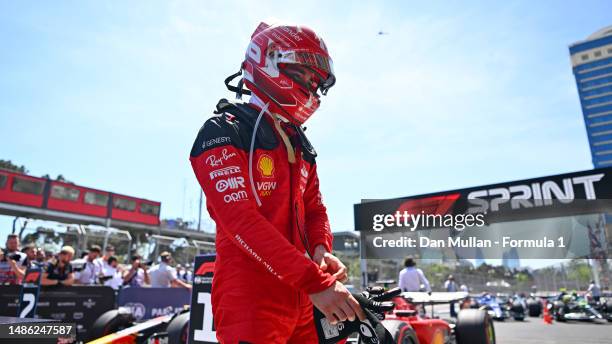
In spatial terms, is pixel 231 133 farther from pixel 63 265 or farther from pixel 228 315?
pixel 63 265

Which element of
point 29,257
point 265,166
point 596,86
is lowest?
point 265,166

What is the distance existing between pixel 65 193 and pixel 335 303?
30.7 metres

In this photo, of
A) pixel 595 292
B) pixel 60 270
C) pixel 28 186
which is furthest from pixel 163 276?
pixel 28 186

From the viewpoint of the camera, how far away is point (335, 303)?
47.2 inches

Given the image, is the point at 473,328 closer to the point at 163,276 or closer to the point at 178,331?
the point at 178,331

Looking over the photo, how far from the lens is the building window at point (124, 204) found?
3020cm

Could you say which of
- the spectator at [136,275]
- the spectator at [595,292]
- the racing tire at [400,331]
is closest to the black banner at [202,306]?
the racing tire at [400,331]

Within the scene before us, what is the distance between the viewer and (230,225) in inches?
52.3

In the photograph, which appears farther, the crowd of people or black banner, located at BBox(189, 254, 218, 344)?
the crowd of people

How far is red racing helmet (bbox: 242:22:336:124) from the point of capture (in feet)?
5.77

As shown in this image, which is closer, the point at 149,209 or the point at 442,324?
the point at 442,324

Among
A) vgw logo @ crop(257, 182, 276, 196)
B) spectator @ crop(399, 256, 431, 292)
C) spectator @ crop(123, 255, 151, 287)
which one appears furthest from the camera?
spectator @ crop(123, 255, 151, 287)

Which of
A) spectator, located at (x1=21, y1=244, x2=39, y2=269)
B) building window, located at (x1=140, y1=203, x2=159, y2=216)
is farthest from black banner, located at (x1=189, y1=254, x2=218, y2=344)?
building window, located at (x1=140, y1=203, x2=159, y2=216)

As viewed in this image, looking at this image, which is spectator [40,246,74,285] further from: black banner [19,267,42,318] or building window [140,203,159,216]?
building window [140,203,159,216]
